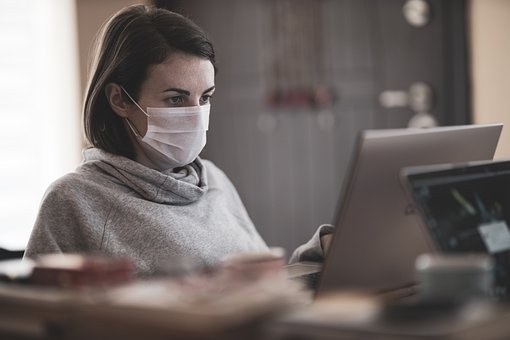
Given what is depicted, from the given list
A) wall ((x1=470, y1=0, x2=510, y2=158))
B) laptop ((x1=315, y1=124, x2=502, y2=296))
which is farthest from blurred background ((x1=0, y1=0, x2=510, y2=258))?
laptop ((x1=315, y1=124, x2=502, y2=296))

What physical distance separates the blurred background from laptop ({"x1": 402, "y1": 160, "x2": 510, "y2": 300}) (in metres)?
2.26

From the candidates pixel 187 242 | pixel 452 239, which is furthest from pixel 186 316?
pixel 187 242

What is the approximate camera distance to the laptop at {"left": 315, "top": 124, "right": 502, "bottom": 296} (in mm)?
1306

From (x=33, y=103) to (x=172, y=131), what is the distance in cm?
214

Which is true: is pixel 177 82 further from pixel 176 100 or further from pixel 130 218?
pixel 130 218

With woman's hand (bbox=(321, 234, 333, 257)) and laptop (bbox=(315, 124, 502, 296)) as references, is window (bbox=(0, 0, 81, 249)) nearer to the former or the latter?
woman's hand (bbox=(321, 234, 333, 257))

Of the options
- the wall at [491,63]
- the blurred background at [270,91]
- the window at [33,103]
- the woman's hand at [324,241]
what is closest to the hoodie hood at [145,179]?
the woman's hand at [324,241]

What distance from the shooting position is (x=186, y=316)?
0.98 meters

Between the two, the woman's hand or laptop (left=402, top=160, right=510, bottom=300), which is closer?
laptop (left=402, top=160, right=510, bottom=300)

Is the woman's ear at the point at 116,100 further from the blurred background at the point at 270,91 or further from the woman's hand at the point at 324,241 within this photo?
the blurred background at the point at 270,91

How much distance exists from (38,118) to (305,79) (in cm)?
116

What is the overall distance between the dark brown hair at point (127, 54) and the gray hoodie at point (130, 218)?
0.06m

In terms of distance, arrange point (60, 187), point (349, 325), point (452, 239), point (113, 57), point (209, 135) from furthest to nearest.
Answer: point (209, 135) → point (113, 57) → point (60, 187) → point (452, 239) → point (349, 325)

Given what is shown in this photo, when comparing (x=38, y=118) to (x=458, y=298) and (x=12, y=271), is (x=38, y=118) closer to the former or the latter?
(x=12, y=271)
